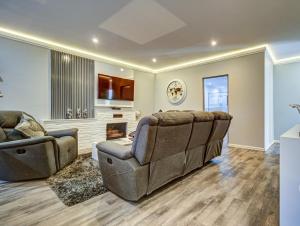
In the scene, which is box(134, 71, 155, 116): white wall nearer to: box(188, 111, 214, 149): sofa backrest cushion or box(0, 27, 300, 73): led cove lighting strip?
box(0, 27, 300, 73): led cove lighting strip

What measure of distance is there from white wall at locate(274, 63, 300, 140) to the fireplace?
4.76m

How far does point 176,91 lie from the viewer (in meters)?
5.93

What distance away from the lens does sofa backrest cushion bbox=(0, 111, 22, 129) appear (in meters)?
2.87

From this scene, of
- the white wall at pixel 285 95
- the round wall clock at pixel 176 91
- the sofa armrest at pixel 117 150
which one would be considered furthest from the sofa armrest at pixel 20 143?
the white wall at pixel 285 95

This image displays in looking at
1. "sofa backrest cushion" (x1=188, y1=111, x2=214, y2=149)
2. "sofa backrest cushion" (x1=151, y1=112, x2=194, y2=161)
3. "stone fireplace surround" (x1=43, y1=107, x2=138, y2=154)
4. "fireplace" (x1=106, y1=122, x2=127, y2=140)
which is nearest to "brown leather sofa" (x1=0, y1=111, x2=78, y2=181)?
"stone fireplace surround" (x1=43, y1=107, x2=138, y2=154)

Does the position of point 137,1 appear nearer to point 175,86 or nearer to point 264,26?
point 264,26

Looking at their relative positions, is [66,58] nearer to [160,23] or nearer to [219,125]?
[160,23]

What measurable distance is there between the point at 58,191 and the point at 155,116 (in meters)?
1.57

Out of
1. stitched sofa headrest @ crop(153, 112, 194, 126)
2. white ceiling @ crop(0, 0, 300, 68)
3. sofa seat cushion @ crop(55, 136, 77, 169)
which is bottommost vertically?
sofa seat cushion @ crop(55, 136, 77, 169)

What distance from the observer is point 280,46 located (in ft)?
12.9

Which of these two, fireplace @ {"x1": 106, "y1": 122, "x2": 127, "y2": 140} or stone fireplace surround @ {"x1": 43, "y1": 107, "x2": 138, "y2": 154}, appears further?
fireplace @ {"x1": 106, "y1": 122, "x2": 127, "y2": 140}

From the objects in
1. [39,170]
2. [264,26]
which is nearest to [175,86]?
[264,26]

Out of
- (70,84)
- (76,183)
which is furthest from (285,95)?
(70,84)

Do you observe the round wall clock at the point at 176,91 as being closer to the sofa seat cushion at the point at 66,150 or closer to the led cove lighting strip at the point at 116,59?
the led cove lighting strip at the point at 116,59
